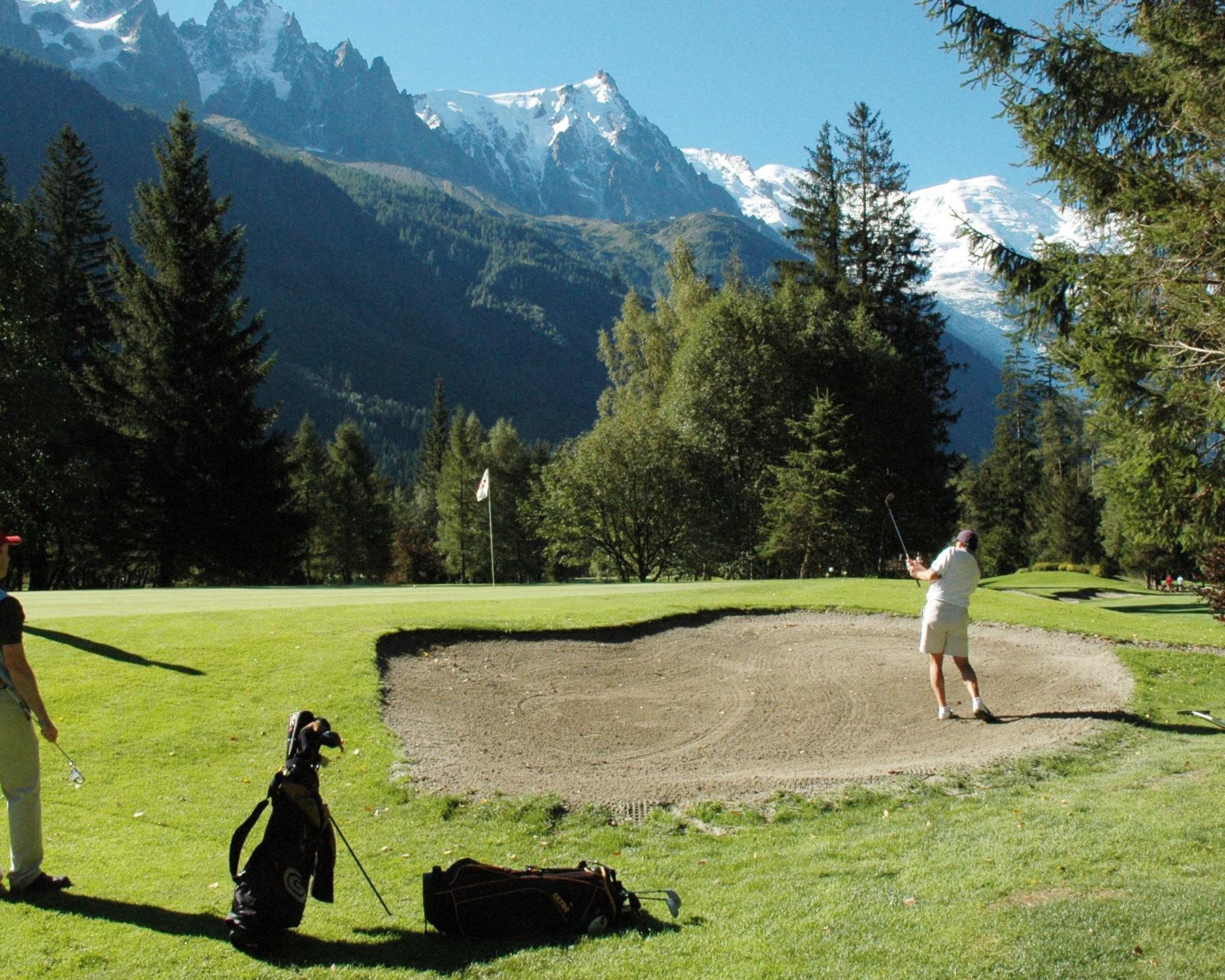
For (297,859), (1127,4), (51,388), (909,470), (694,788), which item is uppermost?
(1127,4)

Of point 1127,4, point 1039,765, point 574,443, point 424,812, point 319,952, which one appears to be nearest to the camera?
point 319,952

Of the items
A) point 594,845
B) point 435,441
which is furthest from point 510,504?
point 594,845

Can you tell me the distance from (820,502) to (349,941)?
1195 inches

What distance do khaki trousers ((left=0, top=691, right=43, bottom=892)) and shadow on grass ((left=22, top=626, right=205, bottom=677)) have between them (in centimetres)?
513

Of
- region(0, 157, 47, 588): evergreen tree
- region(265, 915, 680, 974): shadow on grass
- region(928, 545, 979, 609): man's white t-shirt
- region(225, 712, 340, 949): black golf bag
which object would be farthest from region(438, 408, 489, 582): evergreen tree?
region(265, 915, 680, 974): shadow on grass

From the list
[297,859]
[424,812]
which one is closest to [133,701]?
[424,812]

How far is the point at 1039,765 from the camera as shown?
31.3 ft

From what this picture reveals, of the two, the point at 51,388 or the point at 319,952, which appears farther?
the point at 51,388

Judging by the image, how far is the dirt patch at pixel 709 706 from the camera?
31.0ft

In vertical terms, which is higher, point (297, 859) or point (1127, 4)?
point (1127, 4)

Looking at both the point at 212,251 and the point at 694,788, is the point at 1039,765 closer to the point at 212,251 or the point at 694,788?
the point at 694,788

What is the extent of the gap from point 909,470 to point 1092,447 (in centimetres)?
5528

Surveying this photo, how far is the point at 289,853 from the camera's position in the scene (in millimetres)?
5418

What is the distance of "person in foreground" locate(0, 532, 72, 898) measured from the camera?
5777 millimetres
